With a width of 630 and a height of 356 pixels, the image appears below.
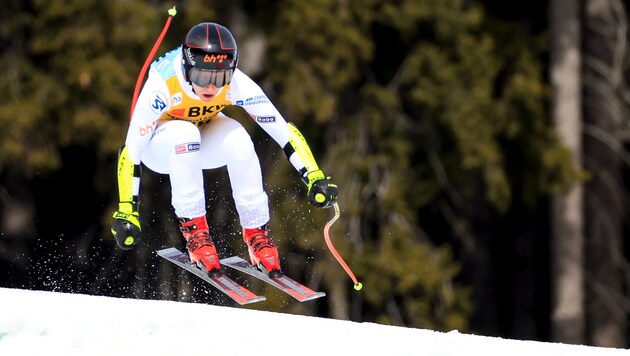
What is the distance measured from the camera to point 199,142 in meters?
5.85

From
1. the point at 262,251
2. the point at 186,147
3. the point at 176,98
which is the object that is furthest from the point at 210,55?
the point at 262,251

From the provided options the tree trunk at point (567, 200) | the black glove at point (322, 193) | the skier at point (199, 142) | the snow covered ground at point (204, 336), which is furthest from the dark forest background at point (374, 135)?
the snow covered ground at point (204, 336)

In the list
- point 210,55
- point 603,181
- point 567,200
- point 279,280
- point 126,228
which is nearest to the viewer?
point 210,55

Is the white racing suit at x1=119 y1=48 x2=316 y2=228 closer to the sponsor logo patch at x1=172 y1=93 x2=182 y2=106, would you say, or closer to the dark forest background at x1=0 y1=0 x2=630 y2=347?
the sponsor logo patch at x1=172 y1=93 x2=182 y2=106

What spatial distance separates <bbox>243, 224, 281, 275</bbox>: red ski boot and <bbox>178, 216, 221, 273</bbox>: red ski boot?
0.20 m

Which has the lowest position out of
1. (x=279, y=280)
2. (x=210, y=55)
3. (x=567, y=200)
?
(x=567, y=200)

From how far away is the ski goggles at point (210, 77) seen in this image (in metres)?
5.66

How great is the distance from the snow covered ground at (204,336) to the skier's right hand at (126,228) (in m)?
0.36

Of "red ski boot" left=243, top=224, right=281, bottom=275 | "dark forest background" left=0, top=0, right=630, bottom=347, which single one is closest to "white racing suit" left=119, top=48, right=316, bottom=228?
"red ski boot" left=243, top=224, right=281, bottom=275

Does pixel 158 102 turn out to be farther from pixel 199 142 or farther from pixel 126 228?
pixel 126 228

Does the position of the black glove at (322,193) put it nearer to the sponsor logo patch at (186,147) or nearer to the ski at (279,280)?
the ski at (279,280)

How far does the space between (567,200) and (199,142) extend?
10158 mm

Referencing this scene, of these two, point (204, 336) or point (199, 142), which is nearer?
point (204, 336)

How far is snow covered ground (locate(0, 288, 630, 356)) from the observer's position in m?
5.60
